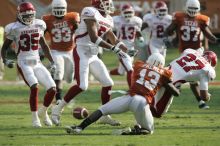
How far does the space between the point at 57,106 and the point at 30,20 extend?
1.20 meters

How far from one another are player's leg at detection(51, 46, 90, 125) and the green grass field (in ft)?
0.66

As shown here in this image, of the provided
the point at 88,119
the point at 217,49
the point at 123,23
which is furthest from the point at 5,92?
the point at 217,49

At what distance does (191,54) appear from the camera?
42.8 feet

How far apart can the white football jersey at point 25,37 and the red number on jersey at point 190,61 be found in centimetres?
214

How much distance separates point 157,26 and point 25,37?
279 inches

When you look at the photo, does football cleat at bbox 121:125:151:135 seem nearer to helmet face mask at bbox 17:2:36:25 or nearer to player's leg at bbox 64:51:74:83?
helmet face mask at bbox 17:2:36:25

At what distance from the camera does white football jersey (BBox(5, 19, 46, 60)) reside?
1200 centimetres

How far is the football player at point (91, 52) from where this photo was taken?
11945 millimetres

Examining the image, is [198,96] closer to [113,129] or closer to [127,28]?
[113,129]

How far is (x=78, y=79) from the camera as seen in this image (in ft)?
39.7

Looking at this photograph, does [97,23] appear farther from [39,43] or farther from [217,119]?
[217,119]

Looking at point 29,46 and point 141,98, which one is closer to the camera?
point 141,98

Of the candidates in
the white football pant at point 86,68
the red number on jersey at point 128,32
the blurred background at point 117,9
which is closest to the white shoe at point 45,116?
the white football pant at point 86,68

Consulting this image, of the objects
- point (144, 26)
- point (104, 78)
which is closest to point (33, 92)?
point (104, 78)
